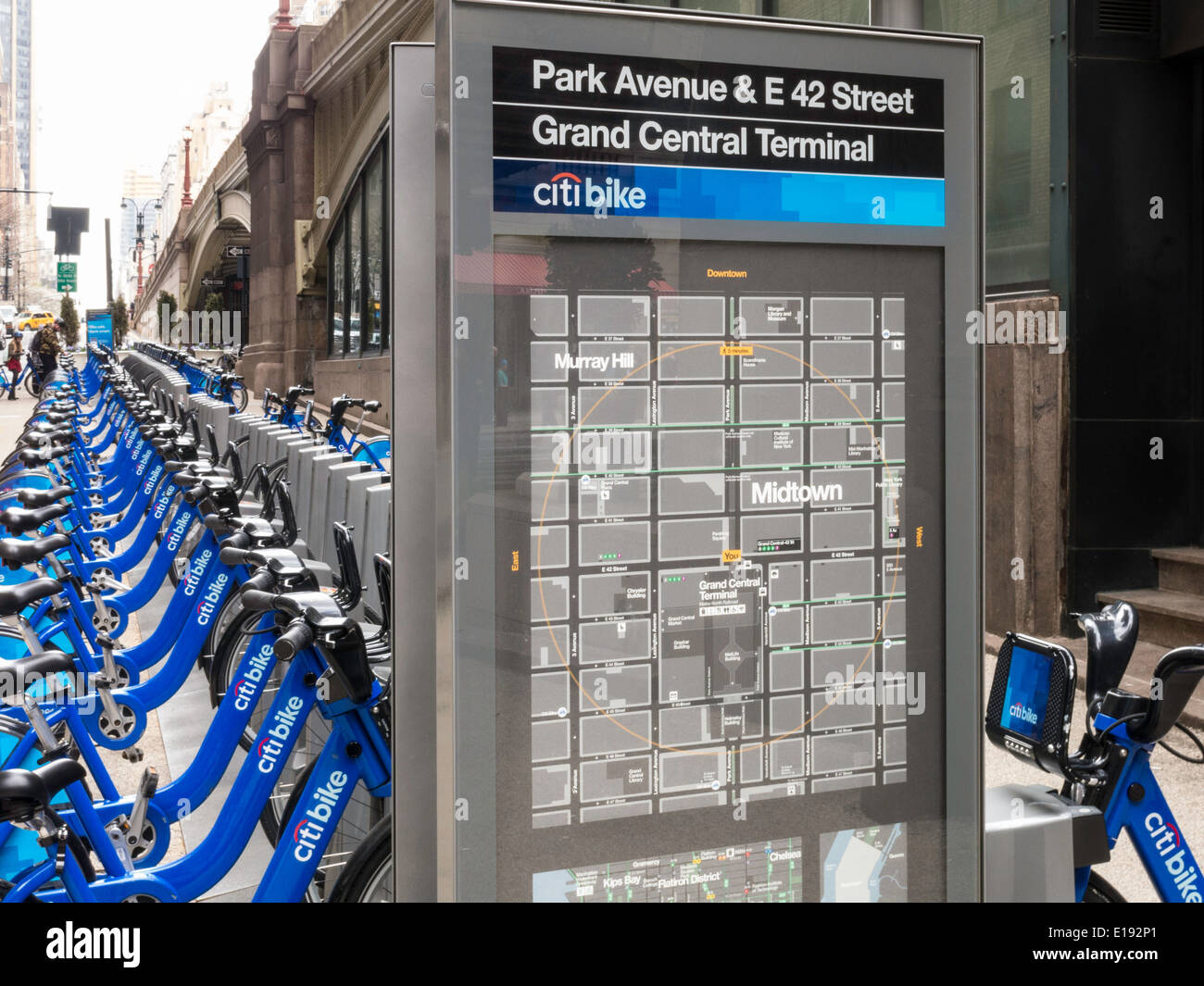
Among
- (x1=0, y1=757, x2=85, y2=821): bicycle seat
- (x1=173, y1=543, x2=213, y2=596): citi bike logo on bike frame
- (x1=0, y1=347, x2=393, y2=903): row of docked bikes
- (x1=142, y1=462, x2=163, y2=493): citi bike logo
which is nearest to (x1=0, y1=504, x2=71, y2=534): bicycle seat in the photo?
(x1=0, y1=347, x2=393, y2=903): row of docked bikes

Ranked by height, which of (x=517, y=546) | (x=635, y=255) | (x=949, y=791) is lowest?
(x=949, y=791)

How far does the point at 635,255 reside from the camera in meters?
2.13

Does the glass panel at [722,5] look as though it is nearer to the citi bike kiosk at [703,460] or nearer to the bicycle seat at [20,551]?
the bicycle seat at [20,551]

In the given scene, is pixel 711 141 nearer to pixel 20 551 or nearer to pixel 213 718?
pixel 213 718

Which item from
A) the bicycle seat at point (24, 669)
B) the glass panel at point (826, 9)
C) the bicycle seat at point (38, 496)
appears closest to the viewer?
the bicycle seat at point (24, 669)

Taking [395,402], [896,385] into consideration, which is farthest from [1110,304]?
[395,402]

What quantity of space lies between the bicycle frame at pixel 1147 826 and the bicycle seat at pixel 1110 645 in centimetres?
7

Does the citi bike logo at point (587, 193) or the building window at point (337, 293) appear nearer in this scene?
the citi bike logo at point (587, 193)

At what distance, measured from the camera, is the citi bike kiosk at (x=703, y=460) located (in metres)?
2.04

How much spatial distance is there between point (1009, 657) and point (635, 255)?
131cm

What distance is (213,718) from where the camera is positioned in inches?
183

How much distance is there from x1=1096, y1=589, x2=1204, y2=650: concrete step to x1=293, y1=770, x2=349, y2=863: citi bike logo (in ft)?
14.4

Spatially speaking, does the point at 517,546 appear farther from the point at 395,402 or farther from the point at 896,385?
the point at 896,385

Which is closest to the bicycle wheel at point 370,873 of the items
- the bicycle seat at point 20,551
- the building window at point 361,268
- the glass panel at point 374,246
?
the bicycle seat at point 20,551
